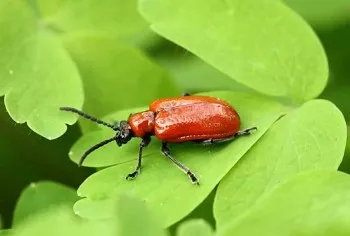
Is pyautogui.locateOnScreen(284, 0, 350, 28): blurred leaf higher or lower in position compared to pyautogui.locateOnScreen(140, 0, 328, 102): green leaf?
lower

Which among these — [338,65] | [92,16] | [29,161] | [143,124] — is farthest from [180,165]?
[338,65]

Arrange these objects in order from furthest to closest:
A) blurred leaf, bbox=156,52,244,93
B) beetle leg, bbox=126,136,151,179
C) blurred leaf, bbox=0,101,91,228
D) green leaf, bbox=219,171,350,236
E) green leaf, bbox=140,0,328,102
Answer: blurred leaf, bbox=156,52,244,93, blurred leaf, bbox=0,101,91,228, green leaf, bbox=140,0,328,102, beetle leg, bbox=126,136,151,179, green leaf, bbox=219,171,350,236

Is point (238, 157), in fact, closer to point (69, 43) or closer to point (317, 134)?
point (317, 134)

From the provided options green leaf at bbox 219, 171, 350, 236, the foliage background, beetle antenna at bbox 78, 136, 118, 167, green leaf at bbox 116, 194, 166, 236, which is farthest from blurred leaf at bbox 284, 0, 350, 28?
green leaf at bbox 116, 194, 166, 236

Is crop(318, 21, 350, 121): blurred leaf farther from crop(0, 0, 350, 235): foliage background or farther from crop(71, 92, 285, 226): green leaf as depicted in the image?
crop(71, 92, 285, 226): green leaf

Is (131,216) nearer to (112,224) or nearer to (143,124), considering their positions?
(112,224)

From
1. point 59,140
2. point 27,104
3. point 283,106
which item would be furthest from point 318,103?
point 59,140
